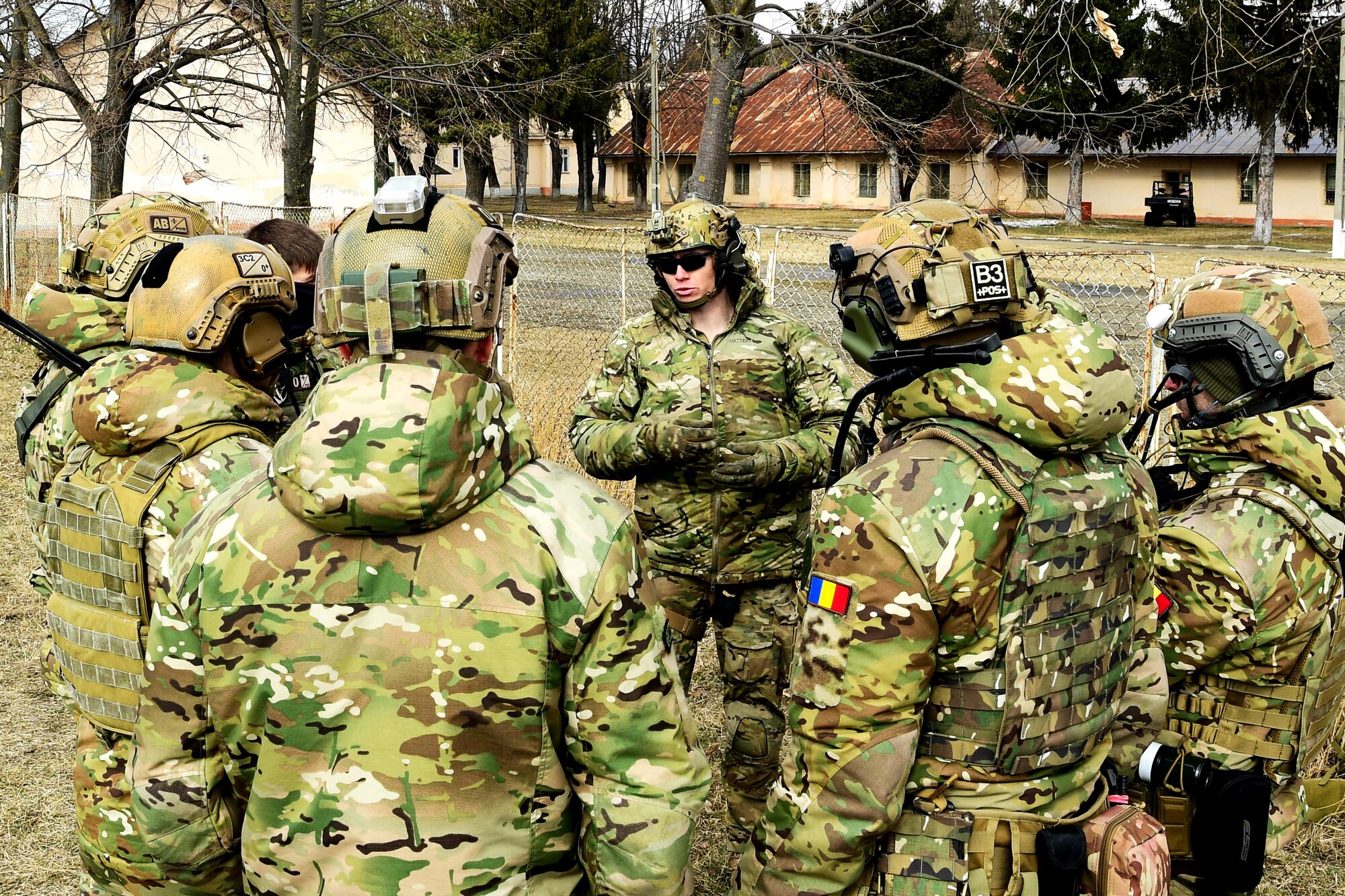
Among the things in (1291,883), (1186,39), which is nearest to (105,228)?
(1291,883)

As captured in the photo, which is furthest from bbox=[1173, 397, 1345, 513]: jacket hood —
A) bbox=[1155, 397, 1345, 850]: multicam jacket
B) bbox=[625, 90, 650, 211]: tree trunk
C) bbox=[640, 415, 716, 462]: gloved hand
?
bbox=[625, 90, 650, 211]: tree trunk

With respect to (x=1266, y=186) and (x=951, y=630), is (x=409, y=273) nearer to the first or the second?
(x=951, y=630)

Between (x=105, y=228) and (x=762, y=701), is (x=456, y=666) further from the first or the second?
(x=105, y=228)

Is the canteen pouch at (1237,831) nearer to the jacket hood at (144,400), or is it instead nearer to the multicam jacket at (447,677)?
the multicam jacket at (447,677)

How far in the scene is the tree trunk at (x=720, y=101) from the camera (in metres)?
10.8

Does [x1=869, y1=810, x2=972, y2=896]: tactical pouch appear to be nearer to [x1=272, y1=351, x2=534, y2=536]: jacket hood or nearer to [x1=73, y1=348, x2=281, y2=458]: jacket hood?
[x1=272, y1=351, x2=534, y2=536]: jacket hood

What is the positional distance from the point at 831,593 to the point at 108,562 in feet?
6.45

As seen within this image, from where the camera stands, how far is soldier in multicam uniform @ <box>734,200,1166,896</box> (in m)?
2.34

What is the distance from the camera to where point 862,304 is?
2680 mm

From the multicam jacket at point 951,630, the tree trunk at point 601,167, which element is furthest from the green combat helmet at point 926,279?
the tree trunk at point 601,167

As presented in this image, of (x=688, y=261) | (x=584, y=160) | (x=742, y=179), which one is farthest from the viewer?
(x=742, y=179)

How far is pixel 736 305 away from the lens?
4652 mm

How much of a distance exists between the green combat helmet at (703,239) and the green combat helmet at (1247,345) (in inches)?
67.7

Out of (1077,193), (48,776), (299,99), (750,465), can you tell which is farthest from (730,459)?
(1077,193)
